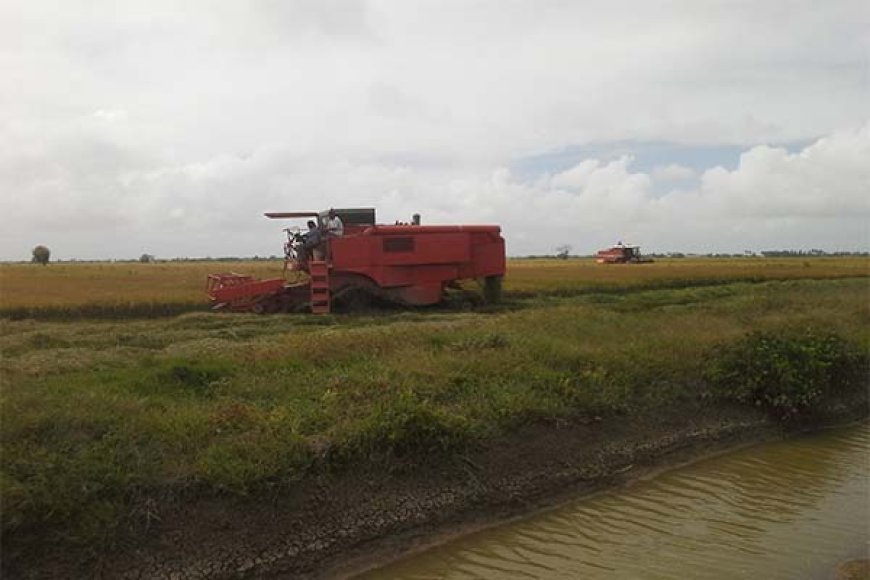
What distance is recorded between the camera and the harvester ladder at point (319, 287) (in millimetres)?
17703

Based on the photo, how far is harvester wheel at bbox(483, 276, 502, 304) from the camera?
2031 cm

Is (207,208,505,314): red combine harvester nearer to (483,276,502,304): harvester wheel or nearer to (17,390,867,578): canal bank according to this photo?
(483,276,502,304): harvester wheel

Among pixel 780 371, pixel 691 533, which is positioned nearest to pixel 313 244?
pixel 780 371

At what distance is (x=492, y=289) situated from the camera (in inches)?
803

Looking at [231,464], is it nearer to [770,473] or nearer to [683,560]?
[683,560]

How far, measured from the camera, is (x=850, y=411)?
10.6 metres

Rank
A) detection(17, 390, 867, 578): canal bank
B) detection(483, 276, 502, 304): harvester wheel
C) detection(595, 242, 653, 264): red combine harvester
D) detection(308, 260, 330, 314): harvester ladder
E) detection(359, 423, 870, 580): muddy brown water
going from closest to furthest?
detection(17, 390, 867, 578): canal bank, detection(359, 423, 870, 580): muddy brown water, detection(308, 260, 330, 314): harvester ladder, detection(483, 276, 502, 304): harvester wheel, detection(595, 242, 653, 264): red combine harvester

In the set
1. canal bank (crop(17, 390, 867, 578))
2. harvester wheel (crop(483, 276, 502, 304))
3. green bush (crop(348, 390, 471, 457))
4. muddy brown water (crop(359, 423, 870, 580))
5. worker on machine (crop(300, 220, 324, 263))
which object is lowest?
muddy brown water (crop(359, 423, 870, 580))

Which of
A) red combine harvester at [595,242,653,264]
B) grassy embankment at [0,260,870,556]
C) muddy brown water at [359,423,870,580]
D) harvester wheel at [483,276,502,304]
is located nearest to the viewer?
grassy embankment at [0,260,870,556]

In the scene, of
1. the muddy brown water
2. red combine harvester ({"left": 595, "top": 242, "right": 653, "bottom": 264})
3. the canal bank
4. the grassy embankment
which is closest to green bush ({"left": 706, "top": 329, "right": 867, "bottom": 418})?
the grassy embankment

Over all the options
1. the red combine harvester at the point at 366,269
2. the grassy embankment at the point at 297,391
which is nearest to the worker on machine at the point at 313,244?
the red combine harvester at the point at 366,269

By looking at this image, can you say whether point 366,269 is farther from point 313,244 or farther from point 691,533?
point 691,533

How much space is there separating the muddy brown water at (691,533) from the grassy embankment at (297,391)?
3.53 ft

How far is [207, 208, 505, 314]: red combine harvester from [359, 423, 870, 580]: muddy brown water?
11.4 m
